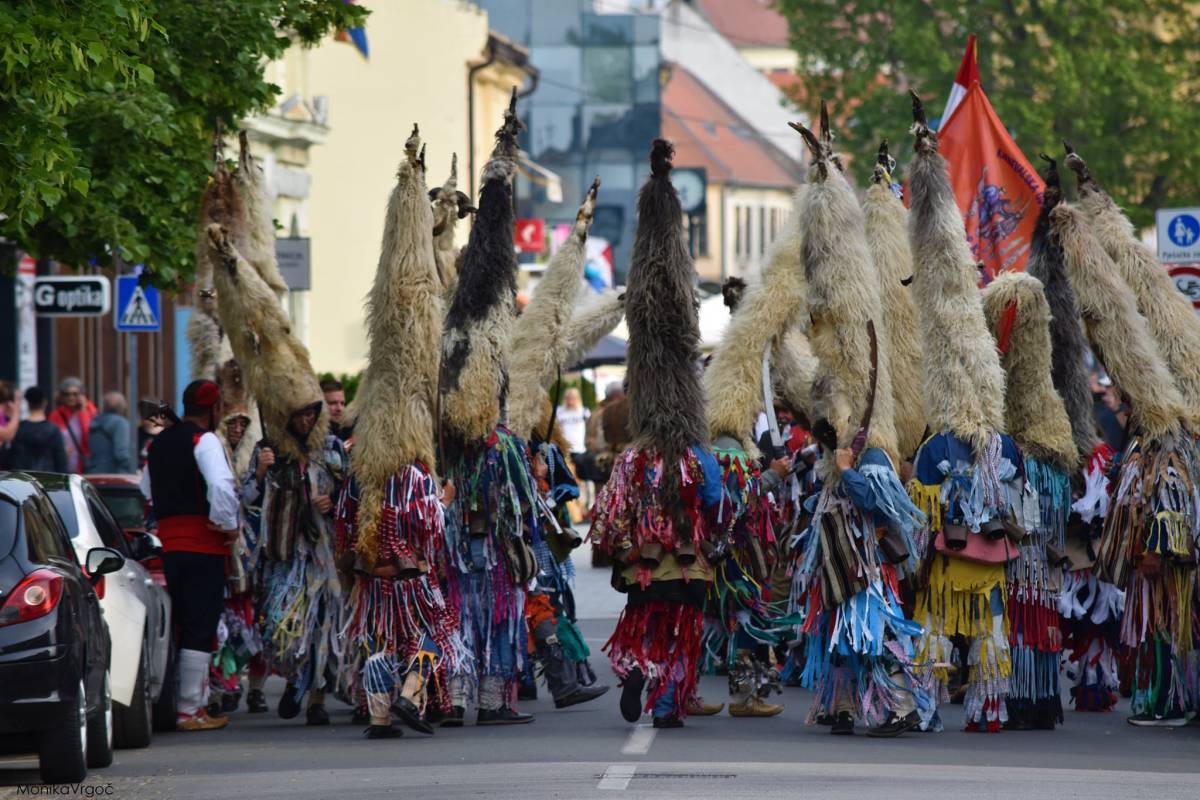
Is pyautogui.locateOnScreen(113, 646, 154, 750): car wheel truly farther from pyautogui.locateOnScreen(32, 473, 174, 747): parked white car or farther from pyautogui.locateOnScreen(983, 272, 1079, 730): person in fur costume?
pyautogui.locateOnScreen(983, 272, 1079, 730): person in fur costume

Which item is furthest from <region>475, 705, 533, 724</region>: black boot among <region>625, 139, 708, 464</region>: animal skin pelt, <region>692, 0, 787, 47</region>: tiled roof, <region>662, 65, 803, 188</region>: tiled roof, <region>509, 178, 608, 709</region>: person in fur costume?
<region>692, 0, 787, 47</region>: tiled roof

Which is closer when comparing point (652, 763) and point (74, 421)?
point (652, 763)

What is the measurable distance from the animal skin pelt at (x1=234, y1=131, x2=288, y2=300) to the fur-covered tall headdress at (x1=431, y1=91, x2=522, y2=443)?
82.3 inches

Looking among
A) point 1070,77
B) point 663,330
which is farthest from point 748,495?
point 1070,77

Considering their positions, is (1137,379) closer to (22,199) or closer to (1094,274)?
(1094,274)

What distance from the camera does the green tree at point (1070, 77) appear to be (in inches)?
1609

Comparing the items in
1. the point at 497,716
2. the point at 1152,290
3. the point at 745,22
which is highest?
the point at 745,22

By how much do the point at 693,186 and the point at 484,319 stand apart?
202 ft

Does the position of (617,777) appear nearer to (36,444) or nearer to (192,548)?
(192,548)

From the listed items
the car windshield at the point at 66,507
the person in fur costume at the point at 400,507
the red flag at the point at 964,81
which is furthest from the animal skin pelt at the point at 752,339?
the red flag at the point at 964,81

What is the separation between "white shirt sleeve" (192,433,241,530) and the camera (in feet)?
39.6

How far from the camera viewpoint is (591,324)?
13727mm

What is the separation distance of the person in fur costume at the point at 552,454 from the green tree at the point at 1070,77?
28.4 meters

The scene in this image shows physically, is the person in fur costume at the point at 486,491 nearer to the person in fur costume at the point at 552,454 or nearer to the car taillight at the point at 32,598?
the person in fur costume at the point at 552,454
